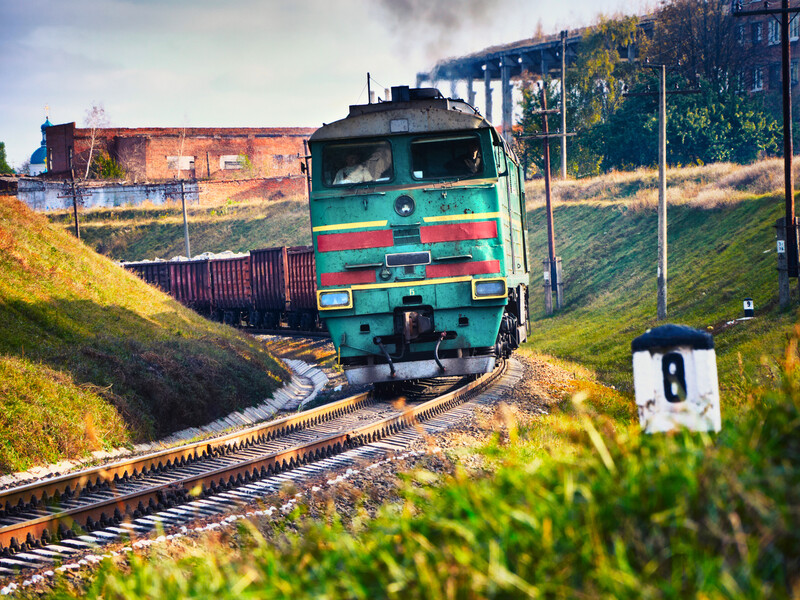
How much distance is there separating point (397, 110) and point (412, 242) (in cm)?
197

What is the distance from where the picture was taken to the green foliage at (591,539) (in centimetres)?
248

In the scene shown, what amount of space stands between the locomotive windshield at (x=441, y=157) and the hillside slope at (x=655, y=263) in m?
4.81

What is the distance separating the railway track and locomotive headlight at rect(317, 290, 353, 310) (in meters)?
1.70

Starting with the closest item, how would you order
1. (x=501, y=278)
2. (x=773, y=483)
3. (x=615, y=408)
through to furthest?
(x=773, y=483)
(x=615, y=408)
(x=501, y=278)

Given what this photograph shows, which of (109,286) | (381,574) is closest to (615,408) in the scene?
(381,574)

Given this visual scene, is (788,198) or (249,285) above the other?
(788,198)

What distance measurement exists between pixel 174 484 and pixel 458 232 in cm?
547

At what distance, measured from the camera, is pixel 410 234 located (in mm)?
11555

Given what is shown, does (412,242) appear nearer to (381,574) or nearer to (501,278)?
(501,278)

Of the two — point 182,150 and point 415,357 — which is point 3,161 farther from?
point 415,357

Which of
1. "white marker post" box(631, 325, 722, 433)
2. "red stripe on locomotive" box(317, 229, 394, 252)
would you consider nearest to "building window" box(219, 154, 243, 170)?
"red stripe on locomotive" box(317, 229, 394, 252)

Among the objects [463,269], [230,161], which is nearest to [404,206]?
[463,269]

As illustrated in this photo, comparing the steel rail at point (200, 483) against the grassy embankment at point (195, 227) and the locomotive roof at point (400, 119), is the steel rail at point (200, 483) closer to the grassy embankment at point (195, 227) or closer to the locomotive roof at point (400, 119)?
the locomotive roof at point (400, 119)

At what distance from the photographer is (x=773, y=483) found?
8.73 feet
